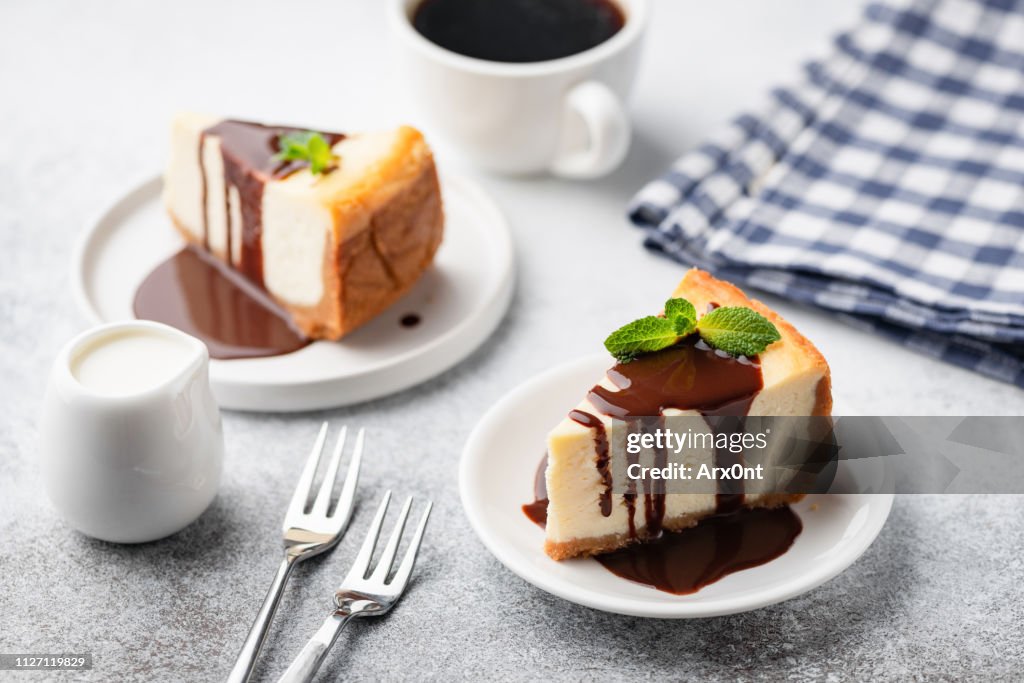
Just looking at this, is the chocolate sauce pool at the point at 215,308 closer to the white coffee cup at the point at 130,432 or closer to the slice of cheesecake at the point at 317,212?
the slice of cheesecake at the point at 317,212

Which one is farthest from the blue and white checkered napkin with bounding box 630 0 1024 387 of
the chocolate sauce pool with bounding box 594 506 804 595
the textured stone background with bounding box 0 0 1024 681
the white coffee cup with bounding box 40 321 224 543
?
the white coffee cup with bounding box 40 321 224 543

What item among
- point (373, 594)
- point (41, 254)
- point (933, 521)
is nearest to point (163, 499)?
point (373, 594)

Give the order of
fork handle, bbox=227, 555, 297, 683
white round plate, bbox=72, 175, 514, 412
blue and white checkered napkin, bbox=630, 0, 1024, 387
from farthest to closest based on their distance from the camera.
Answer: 1. blue and white checkered napkin, bbox=630, 0, 1024, 387
2. white round plate, bbox=72, 175, 514, 412
3. fork handle, bbox=227, 555, 297, 683

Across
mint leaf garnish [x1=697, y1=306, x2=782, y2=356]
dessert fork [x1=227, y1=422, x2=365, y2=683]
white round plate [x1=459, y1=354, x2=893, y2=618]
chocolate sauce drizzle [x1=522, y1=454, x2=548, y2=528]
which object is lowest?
dessert fork [x1=227, y1=422, x2=365, y2=683]

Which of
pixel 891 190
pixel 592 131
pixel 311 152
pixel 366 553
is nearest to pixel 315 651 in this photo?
pixel 366 553

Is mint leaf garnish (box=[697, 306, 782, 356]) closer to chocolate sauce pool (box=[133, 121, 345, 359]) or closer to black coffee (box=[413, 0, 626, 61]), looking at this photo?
chocolate sauce pool (box=[133, 121, 345, 359])

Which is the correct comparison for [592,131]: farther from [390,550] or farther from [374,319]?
[390,550]

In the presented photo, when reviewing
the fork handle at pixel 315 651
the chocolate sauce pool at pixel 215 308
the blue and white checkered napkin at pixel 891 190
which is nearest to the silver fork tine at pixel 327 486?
the fork handle at pixel 315 651
